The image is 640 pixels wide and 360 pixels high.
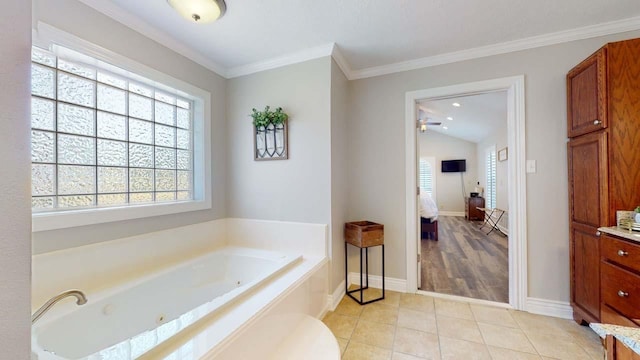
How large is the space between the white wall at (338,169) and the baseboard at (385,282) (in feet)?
0.84

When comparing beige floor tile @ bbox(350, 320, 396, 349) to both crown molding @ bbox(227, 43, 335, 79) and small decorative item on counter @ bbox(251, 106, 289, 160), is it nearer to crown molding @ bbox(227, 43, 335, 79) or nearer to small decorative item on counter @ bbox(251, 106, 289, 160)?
small decorative item on counter @ bbox(251, 106, 289, 160)

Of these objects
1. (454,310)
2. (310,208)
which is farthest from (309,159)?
(454,310)

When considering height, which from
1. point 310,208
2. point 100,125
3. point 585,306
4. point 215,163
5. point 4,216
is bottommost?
point 585,306

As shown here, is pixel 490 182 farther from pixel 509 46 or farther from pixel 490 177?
pixel 509 46

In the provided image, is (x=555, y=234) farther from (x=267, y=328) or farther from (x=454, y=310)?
(x=267, y=328)

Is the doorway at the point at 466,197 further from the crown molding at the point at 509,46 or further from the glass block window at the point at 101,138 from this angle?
the glass block window at the point at 101,138

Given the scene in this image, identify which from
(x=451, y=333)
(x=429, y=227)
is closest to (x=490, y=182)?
(x=429, y=227)

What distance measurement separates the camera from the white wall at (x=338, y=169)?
7.76 feet

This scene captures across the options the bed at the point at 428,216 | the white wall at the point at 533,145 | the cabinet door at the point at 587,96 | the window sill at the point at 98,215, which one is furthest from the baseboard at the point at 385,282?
the bed at the point at 428,216

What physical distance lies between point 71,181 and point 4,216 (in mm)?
1631

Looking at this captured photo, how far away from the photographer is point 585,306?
74.0 inches

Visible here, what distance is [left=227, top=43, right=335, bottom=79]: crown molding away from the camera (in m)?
2.32

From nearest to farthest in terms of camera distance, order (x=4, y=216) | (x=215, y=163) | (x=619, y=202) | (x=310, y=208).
A: 1. (x=4, y=216)
2. (x=619, y=202)
3. (x=310, y=208)
4. (x=215, y=163)

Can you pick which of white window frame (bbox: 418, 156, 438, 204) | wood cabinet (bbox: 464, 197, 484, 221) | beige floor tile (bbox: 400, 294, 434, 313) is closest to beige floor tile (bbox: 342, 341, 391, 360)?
beige floor tile (bbox: 400, 294, 434, 313)
